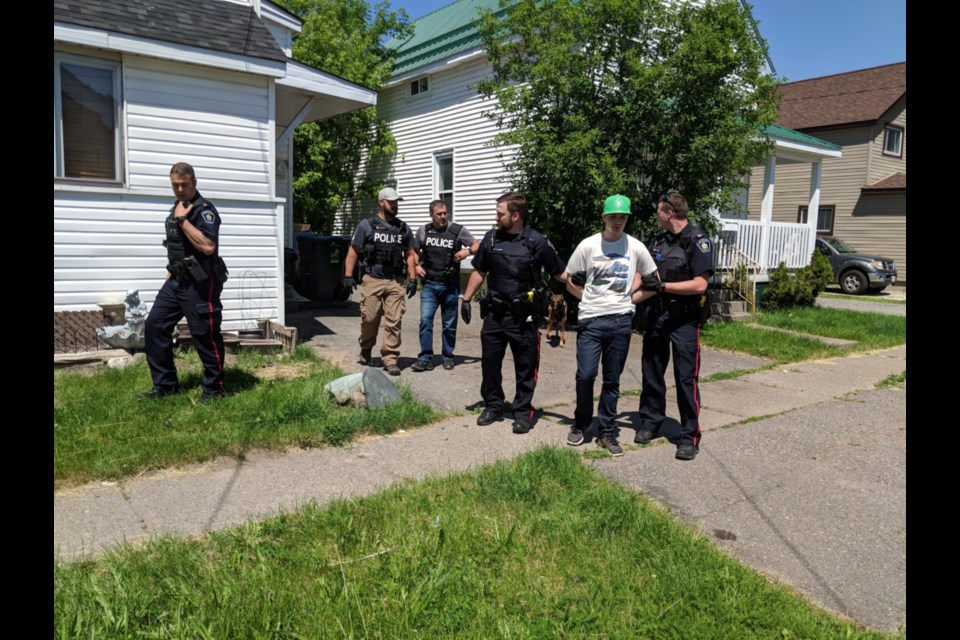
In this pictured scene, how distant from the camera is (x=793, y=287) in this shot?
14.6m

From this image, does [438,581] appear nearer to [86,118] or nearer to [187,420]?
[187,420]

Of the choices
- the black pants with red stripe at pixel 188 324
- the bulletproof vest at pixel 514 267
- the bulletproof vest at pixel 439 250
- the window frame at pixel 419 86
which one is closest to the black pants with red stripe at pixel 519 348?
the bulletproof vest at pixel 514 267

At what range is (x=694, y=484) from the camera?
15.7 feet

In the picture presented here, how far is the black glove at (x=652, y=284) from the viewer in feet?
17.8

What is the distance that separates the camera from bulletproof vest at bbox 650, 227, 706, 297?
17.7ft

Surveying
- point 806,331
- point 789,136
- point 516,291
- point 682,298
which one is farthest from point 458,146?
point 682,298

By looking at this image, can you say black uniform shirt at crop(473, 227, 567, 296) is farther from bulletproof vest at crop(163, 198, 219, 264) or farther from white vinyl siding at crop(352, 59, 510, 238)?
white vinyl siding at crop(352, 59, 510, 238)

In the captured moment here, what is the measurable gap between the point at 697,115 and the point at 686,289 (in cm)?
675

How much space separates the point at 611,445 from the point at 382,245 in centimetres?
367

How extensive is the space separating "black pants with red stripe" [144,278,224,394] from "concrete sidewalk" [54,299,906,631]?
155 cm

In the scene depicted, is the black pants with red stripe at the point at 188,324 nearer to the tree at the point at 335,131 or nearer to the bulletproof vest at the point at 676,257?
the bulletproof vest at the point at 676,257
